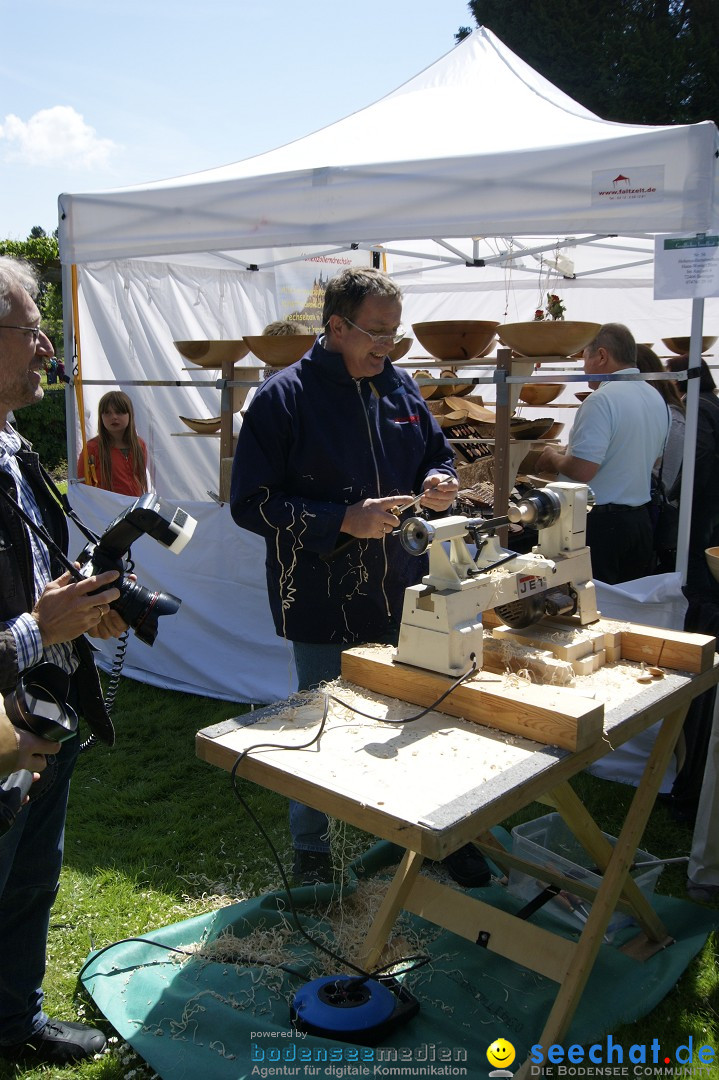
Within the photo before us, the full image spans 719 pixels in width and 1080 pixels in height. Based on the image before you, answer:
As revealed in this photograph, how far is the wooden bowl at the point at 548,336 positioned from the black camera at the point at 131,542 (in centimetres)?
194

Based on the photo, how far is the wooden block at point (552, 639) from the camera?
1.93 metres

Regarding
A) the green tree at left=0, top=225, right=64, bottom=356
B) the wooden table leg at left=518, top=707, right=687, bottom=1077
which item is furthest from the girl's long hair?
the green tree at left=0, top=225, right=64, bottom=356

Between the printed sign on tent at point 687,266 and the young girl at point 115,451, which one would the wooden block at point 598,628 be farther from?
the young girl at point 115,451

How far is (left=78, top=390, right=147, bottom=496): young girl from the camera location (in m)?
4.92

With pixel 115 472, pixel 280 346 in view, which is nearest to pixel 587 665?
pixel 280 346

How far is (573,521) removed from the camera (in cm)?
210

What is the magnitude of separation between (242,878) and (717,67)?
563 inches

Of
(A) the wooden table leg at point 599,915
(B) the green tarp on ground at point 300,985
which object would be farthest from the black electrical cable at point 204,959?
(A) the wooden table leg at point 599,915

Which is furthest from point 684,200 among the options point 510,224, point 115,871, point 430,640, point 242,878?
point 115,871

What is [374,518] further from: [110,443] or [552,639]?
[110,443]

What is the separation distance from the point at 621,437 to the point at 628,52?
1256cm

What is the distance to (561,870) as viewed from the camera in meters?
2.50

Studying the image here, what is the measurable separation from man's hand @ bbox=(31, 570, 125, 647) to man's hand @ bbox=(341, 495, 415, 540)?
691 millimetres

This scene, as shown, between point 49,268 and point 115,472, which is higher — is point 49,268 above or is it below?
above
